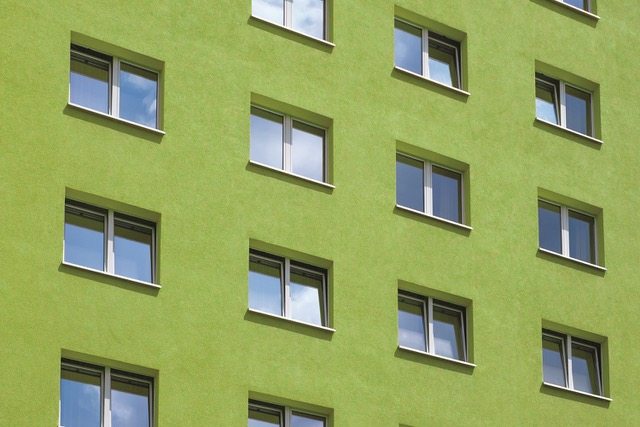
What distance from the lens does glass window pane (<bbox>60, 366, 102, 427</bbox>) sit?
31.1 meters

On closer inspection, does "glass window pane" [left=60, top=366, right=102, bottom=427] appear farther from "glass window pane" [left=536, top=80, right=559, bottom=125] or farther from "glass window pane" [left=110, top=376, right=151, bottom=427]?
"glass window pane" [left=536, top=80, right=559, bottom=125]

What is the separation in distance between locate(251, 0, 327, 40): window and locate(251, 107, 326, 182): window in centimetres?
182

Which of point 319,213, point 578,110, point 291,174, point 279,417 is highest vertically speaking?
point 578,110

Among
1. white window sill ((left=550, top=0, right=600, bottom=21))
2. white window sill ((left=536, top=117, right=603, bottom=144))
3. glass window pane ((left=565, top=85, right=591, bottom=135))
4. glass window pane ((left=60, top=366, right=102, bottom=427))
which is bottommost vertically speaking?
glass window pane ((left=60, top=366, right=102, bottom=427))

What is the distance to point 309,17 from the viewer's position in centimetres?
3706

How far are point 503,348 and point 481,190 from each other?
3168 mm

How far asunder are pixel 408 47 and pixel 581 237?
534 centimetres

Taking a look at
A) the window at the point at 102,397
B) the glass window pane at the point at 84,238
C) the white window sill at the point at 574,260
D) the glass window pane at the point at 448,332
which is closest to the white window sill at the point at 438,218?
the glass window pane at the point at 448,332

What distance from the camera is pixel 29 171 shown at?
104 ft

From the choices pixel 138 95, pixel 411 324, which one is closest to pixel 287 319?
pixel 411 324

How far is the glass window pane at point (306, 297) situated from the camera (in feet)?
114

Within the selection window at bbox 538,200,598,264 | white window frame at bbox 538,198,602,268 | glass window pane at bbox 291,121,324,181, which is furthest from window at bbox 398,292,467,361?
white window frame at bbox 538,198,602,268

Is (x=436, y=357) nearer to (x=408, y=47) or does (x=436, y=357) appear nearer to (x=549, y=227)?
(x=549, y=227)

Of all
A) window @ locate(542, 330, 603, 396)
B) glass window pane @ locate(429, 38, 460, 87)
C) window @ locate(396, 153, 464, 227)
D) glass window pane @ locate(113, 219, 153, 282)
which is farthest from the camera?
glass window pane @ locate(429, 38, 460, 87)
